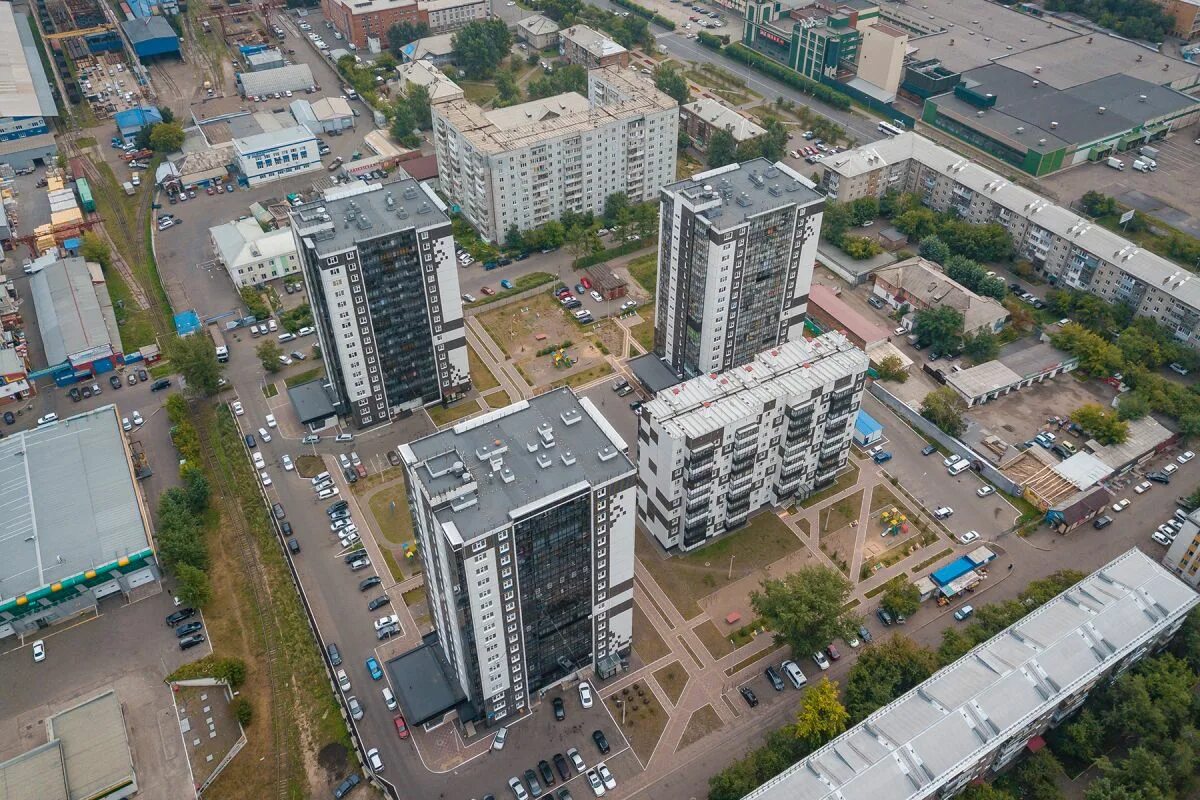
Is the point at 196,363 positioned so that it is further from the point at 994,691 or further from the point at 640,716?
the point at 994,691

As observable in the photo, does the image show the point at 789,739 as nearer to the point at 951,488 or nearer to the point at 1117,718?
the point at 1117,718

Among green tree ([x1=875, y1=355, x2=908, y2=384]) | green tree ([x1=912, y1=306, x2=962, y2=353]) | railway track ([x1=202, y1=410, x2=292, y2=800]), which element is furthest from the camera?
green tree ([x1=912, y1=306, x2=962, y2=353])

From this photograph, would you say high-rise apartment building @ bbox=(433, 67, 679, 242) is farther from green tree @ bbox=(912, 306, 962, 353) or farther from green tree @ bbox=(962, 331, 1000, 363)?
green tree @ bbox=(962, 331, 1000, 363)

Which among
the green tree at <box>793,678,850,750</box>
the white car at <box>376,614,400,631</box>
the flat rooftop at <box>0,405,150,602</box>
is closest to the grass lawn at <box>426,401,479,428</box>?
the white car at <box>376,614,400,631</box>

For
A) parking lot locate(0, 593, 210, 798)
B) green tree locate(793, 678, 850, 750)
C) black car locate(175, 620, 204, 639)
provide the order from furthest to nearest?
black car locate(175, 620, 204, 639) < parking lot locate(0, 593, 210, 798) < green tree locate(793, 678, 850, 750)

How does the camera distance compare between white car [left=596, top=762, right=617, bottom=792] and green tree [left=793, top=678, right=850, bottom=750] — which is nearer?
green tree [left=793, top=678, right=850, bottom=750]
